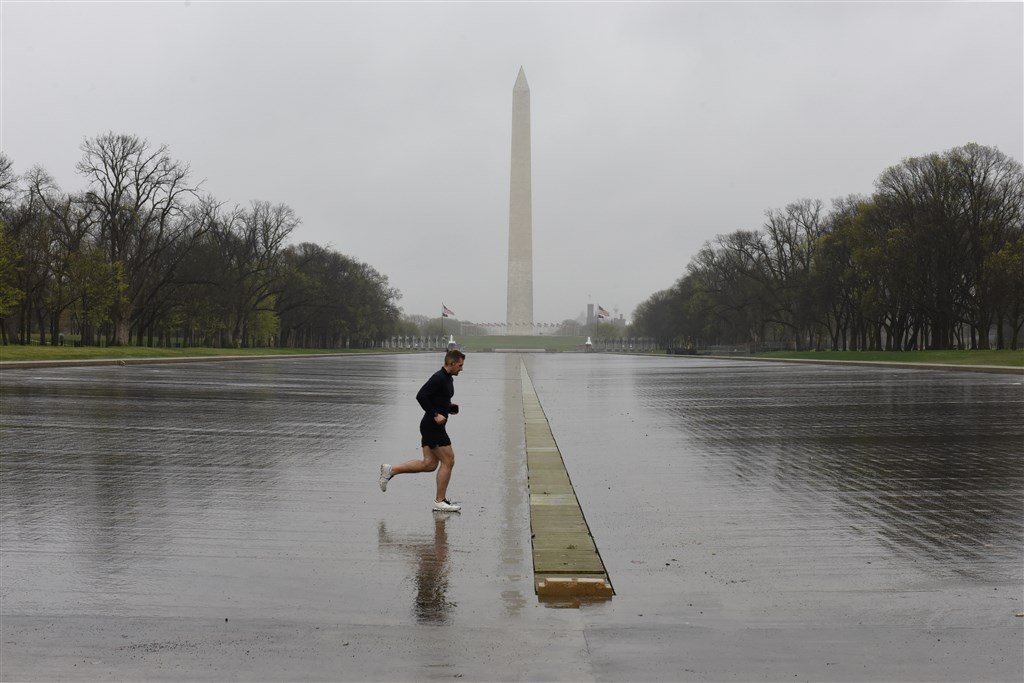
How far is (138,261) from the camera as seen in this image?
2413 inches

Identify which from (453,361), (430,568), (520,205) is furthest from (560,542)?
(520,205)

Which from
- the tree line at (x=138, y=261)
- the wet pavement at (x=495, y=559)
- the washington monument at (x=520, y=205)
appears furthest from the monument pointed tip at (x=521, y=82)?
the wet pavement at (x=495, y=559)

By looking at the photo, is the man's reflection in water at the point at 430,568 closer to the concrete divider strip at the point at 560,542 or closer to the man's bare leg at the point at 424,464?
the man's bare leg at the point at 424,464

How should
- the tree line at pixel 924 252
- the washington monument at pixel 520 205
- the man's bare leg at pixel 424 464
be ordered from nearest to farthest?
the man's bare leg at pixel 424 464 → the tree line at pixel 924 252 → the washington monument at pixel 520 205

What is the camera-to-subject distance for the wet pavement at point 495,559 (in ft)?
14.3

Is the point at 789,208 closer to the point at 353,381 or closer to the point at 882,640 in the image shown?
the point at 353,381

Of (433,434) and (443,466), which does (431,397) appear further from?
(443,466)

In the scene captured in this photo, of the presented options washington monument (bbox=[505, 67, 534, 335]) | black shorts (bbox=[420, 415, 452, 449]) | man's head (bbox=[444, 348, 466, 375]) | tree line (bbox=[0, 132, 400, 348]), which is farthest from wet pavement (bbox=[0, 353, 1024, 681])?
washington monument (bbox=[505, 67, 534, 335])

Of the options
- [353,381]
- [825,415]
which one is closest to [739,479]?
[825,415]

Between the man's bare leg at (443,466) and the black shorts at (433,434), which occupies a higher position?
the black shorts at (433,434)

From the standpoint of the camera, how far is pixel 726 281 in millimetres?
89812

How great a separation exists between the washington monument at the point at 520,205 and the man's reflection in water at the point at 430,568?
3232 inches

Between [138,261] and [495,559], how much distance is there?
60501mm

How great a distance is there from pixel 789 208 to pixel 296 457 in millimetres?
75059
